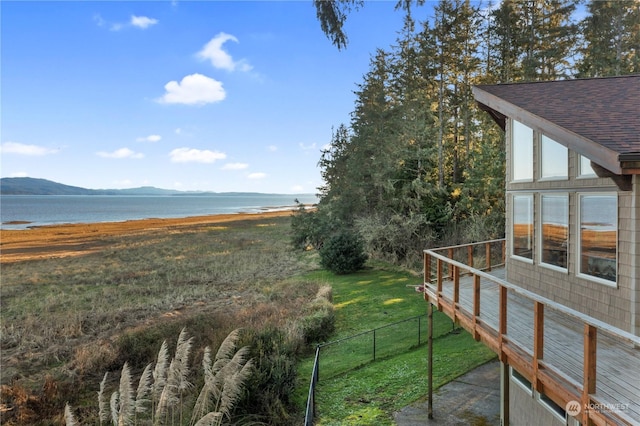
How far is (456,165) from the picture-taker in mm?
23344

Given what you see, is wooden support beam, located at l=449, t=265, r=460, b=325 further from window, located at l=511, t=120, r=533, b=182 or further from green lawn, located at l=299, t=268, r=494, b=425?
green lawn, located at l=299, t=268, r=494, b=425

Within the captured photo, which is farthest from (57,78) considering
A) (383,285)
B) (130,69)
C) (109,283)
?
(383,285)

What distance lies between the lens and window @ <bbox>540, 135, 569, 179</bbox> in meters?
6.39

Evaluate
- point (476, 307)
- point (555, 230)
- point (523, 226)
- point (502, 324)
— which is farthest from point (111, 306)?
point (555, 230)

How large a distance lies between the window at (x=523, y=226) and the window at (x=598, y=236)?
1327mm

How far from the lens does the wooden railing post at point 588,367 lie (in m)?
3.45

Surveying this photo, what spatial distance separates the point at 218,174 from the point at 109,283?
320 ft

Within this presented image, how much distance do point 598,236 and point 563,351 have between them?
1.93m

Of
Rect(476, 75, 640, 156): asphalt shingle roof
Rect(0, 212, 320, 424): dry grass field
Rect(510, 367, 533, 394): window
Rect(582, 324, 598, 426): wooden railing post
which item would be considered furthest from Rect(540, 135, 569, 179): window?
Rect(0, 212, 320, 424): dry grass field

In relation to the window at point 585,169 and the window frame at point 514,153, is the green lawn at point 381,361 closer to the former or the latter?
the window frame at point 514,153

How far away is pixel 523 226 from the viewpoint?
7.53m

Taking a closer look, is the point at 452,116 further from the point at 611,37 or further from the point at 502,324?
the point at 502,324

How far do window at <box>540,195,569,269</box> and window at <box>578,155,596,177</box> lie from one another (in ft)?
1.56

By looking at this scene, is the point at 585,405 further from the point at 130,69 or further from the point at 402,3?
the point at 130,69
